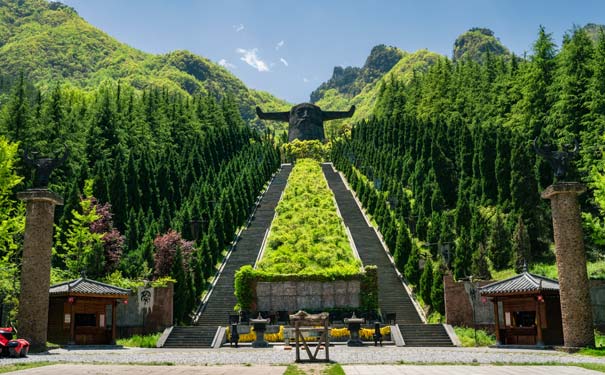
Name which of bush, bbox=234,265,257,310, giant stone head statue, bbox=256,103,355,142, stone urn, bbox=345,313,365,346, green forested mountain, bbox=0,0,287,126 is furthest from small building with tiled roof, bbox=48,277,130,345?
green forested mountain, bbox=0,0,287,126

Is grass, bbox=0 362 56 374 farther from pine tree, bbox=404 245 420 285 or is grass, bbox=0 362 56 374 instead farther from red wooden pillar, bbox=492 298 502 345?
pine tree, bbox=404 245 420 285

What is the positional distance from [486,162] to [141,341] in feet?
102

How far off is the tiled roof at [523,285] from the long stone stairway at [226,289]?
11.7 meters

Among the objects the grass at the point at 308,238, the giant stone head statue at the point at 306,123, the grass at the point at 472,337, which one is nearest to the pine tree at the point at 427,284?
the grass at the point at 472,337

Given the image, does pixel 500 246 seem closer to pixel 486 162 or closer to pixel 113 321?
pixel 486 162

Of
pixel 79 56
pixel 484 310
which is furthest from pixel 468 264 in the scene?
pixel 79 56

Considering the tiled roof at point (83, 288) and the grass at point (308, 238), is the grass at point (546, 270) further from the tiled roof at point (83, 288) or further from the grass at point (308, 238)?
the tiled roof at point (83, 288)

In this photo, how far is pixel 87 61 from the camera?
176 metres

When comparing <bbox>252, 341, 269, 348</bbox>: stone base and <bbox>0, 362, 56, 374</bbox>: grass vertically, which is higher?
<bbox>0, 362, 56, 374</bbox>: grass

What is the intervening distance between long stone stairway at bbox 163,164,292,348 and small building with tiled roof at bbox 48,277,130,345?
2795 millimetres

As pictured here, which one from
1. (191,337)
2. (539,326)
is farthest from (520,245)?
(191,337)

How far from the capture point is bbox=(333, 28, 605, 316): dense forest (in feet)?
116

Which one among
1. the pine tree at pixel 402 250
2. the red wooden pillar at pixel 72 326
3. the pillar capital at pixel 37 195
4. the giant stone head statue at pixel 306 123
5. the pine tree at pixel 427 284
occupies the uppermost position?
the giant stone head statue at pixel 306 123

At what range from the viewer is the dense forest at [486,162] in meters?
35.5
